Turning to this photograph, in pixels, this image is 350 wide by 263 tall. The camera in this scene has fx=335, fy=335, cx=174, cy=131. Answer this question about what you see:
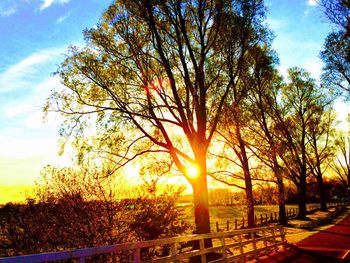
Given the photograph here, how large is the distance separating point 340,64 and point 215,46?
15411 mm

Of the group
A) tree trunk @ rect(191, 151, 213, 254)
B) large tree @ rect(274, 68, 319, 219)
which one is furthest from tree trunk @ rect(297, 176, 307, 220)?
tree trunk @ rect(191, 151, 213, 254)

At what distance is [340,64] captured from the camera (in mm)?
27281

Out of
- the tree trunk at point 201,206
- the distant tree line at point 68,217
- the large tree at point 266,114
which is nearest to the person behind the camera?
the distant tree line at point 68,217

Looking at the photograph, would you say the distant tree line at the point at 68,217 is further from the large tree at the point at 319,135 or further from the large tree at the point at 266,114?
the large tree at the point at 319,135

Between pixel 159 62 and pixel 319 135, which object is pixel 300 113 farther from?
pixel 159 62

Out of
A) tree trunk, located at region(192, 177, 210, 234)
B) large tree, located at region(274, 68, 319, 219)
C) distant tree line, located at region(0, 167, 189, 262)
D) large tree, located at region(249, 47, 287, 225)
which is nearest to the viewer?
distant tree line, located at region(0, 167, 189, 262)

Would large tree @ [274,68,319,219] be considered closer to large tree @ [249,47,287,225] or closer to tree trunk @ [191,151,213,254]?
large tree @ [249,47,287,225]

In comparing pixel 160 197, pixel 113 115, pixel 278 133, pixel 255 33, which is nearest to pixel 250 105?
pixel 278 133

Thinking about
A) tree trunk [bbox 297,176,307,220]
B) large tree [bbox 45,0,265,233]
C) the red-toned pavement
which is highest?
large tree [bbox 45,0,265,233]

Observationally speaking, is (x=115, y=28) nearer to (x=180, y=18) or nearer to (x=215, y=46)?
(x=180, y=18)

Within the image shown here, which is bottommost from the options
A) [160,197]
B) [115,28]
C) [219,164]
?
[160,197]

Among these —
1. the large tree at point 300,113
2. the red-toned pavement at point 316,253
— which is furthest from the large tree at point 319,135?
the red-toned pavement at point 316,253

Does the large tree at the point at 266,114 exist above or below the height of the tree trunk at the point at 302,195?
above

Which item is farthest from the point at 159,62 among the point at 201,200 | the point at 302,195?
the point at 302,195
